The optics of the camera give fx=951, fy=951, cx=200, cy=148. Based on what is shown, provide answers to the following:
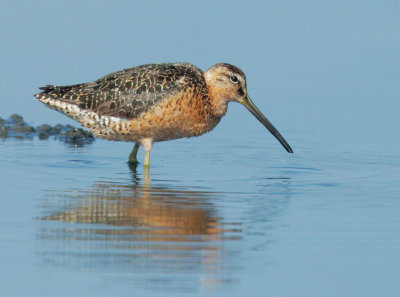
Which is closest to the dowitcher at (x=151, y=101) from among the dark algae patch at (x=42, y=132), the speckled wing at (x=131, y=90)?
the speckled wing at (x=131, y=90)

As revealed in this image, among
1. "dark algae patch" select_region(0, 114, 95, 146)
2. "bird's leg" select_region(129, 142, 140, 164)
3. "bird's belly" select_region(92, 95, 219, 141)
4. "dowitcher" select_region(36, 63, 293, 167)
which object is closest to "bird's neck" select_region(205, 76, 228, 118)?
"dowitcher" select_region(36, 63, 293, 167)

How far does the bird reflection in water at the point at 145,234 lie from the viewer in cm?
728

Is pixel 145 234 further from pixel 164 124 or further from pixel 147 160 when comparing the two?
pixel 147 160

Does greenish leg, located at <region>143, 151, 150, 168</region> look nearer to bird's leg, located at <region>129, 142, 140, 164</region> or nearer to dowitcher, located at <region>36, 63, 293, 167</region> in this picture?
dowitcher, located at <region>36, 63, 293, 167</region>

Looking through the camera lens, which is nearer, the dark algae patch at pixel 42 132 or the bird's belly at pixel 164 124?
the bird's belly at pixel 164 124

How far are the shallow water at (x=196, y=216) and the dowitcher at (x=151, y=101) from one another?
50 centimetres

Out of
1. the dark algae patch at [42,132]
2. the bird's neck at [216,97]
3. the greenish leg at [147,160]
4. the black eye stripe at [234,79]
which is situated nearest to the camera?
the greenish leg at [147,160]

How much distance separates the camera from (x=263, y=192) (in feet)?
34.8

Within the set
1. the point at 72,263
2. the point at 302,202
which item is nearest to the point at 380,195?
the point at 302,202

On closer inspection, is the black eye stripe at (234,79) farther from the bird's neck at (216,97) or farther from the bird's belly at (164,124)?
the bird's belly at (164,124)

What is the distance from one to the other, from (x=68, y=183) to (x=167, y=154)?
2.80 metres

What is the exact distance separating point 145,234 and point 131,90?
4181 millimetres

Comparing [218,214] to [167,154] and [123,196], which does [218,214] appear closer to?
[123,196]

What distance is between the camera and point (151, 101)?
1198 cm
